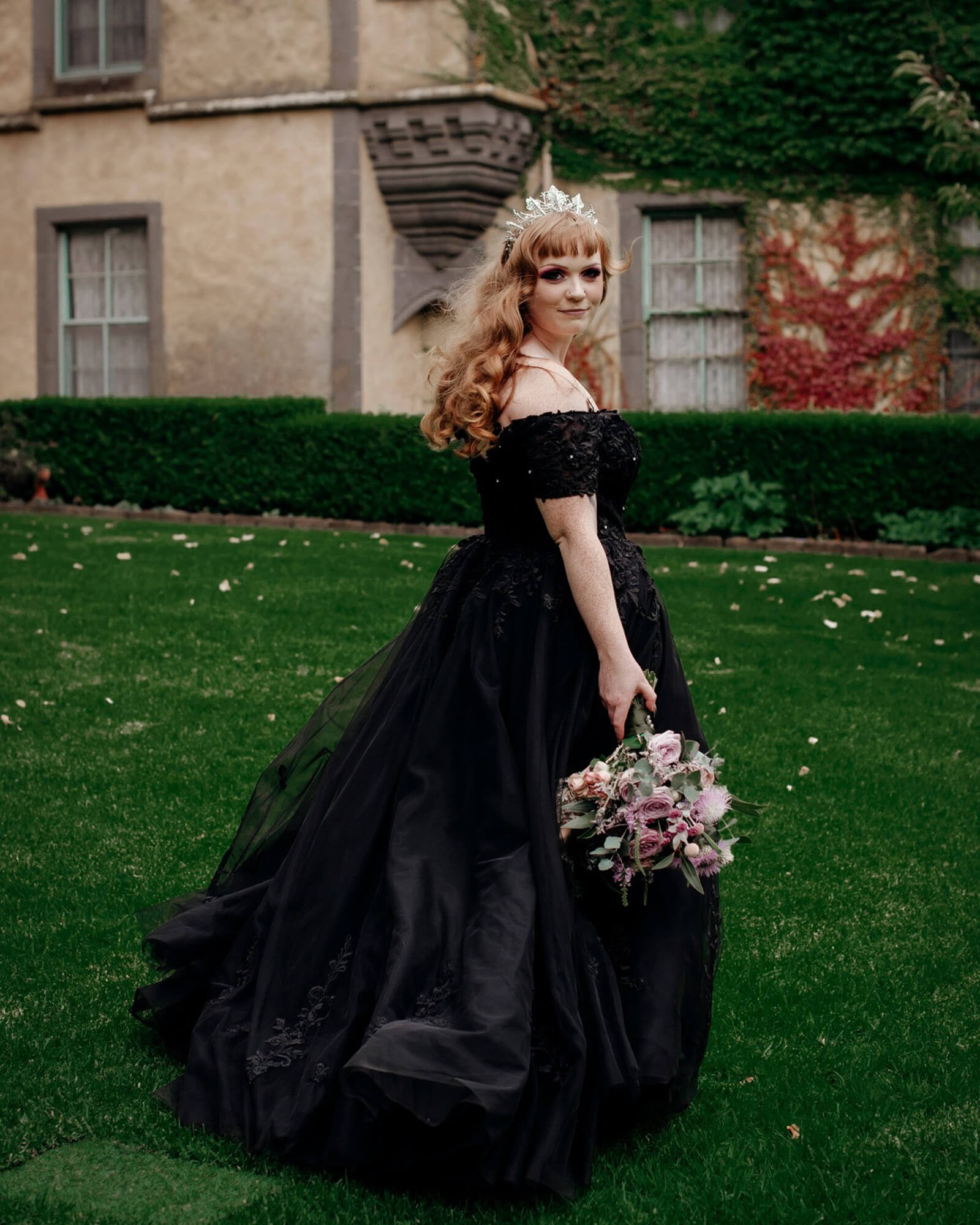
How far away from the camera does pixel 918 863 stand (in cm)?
477

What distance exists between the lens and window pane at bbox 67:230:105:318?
15.7m

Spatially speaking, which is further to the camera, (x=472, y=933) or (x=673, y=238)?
(x=673, y=238)

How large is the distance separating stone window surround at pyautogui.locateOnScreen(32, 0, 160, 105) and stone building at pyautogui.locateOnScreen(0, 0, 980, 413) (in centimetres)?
2

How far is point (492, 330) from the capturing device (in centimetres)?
313

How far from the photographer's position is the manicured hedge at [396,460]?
457 inches

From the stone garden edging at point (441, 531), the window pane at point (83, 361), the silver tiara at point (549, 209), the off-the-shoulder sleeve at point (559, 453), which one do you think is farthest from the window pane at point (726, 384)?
the off-the-shoulder sleeve at point (559, 453)

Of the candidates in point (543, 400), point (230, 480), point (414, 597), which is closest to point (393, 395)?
point (230, 480)

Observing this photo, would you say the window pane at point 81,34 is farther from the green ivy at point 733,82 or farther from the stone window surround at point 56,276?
the green ivy at point 733,82

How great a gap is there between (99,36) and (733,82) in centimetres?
677

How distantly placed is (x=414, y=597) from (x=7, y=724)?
10.1ft

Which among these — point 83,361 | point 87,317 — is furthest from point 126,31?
point 83,361

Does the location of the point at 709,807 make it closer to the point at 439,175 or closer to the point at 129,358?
the point at 439,175

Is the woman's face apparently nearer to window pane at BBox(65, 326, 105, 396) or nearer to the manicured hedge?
the manicured hedge

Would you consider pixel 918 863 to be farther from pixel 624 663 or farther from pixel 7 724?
pixel 7 724
